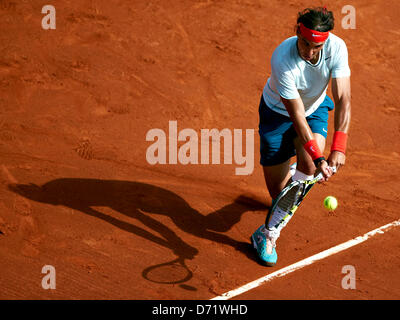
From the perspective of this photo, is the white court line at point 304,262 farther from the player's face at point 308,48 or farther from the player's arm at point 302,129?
the player's face at point 308,48

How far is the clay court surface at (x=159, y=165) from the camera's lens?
18.0 ft

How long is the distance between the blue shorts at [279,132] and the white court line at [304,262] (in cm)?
102

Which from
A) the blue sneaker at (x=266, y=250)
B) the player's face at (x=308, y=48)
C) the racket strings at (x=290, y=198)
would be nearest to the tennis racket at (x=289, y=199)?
the racket strings at (x=290, y=198)

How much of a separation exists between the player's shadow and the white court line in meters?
0.39

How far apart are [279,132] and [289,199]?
27.5 inches

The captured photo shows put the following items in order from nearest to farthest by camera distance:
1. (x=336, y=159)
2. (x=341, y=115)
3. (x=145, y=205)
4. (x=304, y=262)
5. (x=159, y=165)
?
1. (x=336, y=159)
2. (x=341, y=115)
3. (x=304, y=262)
4. (x=145, y=205)
5. (x=159, y=165)

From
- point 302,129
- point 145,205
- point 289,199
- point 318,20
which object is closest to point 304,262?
point 289,199

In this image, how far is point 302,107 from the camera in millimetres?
5004

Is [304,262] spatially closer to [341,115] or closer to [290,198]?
[290,198]

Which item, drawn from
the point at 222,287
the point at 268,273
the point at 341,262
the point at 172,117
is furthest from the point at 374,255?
the point at 172,117

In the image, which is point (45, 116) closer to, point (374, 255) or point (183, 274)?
point (183, 274)

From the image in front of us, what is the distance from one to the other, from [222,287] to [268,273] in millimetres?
500

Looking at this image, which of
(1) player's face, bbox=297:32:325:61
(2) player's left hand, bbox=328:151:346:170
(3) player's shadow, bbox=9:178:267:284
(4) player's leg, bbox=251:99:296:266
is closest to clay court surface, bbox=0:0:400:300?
(3) player's shadow, bbox=9:178:267:284
